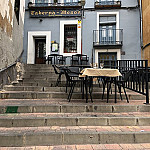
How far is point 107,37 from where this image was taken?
33.3ft

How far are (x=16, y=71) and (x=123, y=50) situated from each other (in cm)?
676

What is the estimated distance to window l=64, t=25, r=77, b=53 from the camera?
404 inches

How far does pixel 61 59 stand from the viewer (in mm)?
9711

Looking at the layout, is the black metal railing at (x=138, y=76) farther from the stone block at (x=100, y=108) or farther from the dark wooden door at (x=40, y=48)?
the dark wooden door at (x=40, y=48)

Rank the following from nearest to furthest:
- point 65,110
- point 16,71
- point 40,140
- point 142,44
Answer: point 40,140 < point 65,110 < point 16,71 < point 142,44

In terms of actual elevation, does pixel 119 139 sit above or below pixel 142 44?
below

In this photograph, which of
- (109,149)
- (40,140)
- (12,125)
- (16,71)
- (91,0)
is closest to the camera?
(109,149)

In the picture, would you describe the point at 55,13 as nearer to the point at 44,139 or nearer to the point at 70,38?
the point at 70,38

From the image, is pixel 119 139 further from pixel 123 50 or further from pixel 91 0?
pixel 91 0

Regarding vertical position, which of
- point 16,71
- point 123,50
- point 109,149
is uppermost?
point 123,50

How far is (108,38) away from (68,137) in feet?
29.0

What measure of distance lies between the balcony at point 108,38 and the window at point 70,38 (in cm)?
137

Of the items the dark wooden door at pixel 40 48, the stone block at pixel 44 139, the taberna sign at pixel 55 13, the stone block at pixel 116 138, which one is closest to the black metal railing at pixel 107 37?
the taberna sign at pixel 55 13

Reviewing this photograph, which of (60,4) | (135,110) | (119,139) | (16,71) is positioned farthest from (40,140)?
(60,4)
